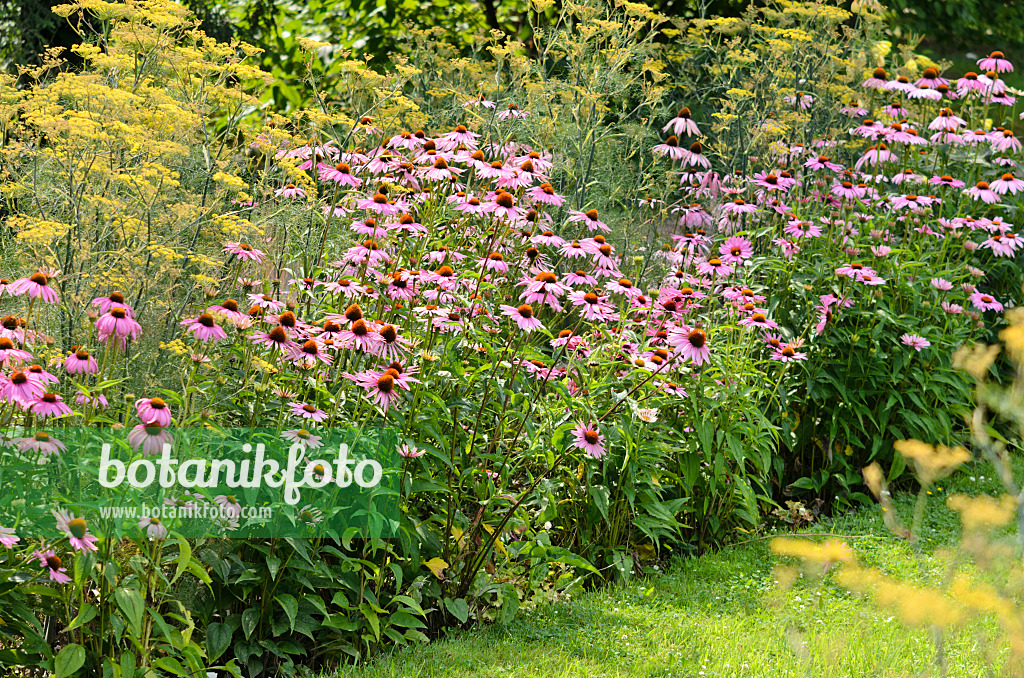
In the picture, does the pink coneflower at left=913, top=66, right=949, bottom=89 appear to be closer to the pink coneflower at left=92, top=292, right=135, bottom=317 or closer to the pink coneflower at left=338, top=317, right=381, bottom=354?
the pink coneflower at left=338, top=317, right=381, bottom=354

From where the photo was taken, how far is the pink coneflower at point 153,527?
2261 mm

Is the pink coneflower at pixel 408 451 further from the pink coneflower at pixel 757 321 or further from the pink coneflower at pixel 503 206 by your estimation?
the pink coneflower at pixel 757 321

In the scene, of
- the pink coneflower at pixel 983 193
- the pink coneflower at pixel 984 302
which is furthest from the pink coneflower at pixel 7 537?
the pink coneflower at pixel 983 193

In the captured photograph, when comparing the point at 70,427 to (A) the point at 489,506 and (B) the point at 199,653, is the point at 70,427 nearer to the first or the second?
(B) the point at 199,653

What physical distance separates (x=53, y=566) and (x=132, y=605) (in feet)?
0.69

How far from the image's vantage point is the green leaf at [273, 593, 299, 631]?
250 cm

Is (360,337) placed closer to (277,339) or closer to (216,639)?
(277,339)

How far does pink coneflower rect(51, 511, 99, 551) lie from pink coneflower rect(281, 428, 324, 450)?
56 cm

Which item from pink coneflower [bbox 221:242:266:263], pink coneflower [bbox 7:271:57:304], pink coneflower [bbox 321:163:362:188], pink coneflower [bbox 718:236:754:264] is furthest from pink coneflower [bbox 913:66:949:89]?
pink coneflower [bbox 7:271:57:304]

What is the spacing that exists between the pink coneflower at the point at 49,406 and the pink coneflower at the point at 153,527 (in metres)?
0.35

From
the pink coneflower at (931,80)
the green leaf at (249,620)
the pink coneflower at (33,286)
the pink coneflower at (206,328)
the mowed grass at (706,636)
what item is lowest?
the mowed grass at (706,636)

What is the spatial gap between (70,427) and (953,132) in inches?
193

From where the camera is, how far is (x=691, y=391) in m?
3.72

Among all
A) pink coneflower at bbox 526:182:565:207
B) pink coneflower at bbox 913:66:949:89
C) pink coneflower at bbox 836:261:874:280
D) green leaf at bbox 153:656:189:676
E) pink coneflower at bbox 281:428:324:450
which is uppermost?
pink coneflower at bbox 913:66:949:89
